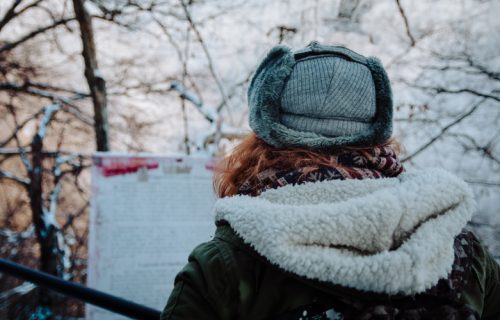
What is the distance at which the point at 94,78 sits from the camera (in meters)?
4.48

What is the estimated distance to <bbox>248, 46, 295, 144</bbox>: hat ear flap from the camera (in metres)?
0.78

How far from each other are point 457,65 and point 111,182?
323 centimetres

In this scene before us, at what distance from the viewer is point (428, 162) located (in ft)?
12.2

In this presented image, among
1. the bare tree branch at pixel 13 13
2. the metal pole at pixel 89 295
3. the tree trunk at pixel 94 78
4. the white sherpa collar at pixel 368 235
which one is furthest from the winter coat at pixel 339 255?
the bare tree branch at pixel 13 13

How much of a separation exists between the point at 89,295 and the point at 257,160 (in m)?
0.98

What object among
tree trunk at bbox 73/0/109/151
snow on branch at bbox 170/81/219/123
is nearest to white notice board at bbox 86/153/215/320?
snow on branch at bbox 170/81/219/123

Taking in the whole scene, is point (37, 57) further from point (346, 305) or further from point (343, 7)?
point (346, 305)

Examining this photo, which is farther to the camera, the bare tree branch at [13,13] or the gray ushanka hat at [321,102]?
the bare tree branch at [13,13]

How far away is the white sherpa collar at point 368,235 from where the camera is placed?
1.84 ft

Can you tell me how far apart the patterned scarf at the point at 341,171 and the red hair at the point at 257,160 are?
1 cm

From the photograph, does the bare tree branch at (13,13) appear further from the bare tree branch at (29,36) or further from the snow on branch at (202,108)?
the snow on branch at (202,108)

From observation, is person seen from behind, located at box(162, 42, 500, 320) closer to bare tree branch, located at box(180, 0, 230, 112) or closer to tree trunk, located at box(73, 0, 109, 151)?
bare tree branch, located at box(180, 0, 230, 112)

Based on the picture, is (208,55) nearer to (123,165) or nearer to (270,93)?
(123,165)

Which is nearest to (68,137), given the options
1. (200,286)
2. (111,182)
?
(111,182)
